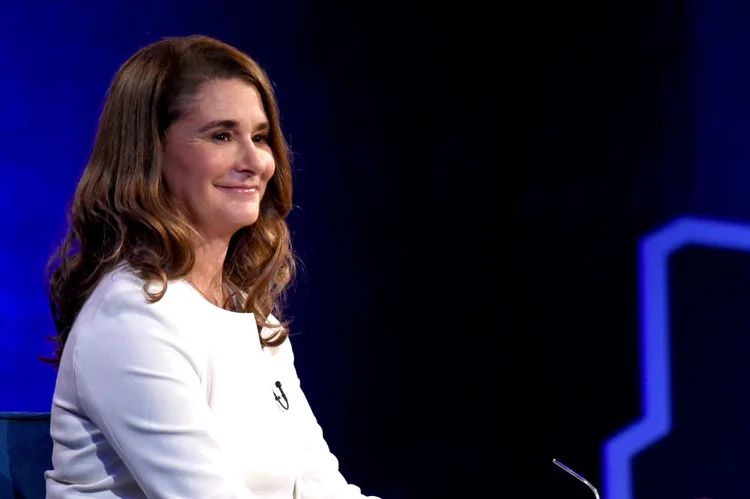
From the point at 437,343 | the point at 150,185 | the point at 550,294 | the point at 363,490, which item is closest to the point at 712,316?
the point at 550,294

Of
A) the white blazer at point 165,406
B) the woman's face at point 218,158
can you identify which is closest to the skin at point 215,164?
the woman's face at point 218,158

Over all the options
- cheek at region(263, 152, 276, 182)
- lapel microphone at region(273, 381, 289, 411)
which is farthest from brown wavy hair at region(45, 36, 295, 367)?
lapel microphone at region(273, 381, 289, 411)

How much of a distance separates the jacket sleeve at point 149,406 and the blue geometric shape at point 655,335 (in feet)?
4.98

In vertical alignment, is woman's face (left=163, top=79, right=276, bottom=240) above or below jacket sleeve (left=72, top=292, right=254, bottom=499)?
above

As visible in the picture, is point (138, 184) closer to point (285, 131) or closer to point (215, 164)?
point (215, 164)

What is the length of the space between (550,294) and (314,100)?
2.96 feet

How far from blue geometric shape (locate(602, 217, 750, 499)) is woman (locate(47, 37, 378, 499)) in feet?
4.09

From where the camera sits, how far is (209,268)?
1450 mm

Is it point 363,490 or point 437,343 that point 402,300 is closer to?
point 437,343

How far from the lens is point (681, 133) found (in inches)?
95.3

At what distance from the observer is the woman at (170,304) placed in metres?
1.20

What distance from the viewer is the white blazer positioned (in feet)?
3.92

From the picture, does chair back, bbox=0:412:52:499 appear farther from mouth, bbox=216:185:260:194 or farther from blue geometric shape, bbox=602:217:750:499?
blue geometric shape, bbox=602:217:750:499

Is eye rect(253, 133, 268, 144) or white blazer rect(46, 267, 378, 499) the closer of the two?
white blazer rect(46, 267, 378, 499)
